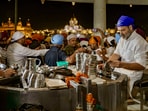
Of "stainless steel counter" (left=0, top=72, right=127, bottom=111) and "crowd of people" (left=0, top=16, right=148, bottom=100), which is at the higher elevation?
"crowd of people" (left=0, top=16, right=148, bottom=100)

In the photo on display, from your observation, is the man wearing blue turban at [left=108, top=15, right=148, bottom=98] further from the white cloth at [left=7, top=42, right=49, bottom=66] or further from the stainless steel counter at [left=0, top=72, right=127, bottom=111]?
the white cloth at [left=7, top=42, right=49, bottom=66]

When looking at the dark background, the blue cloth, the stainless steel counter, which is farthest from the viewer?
the dark background

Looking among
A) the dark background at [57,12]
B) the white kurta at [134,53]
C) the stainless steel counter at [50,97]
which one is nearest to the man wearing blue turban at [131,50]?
the white kurta at [134,53]

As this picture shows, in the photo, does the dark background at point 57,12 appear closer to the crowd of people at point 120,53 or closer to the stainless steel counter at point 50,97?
the crowd of people at point 120,53

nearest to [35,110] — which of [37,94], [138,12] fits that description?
[37,94]

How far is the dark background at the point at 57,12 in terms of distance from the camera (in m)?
15.1

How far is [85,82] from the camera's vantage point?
2.50 m

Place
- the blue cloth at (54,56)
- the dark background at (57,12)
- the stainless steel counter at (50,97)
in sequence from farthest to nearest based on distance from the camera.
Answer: the dark background at (57,12) → the blue cloth at (54,56) → the stainless steel counter at (50,97)

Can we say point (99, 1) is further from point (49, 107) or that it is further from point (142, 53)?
point (49, 107)

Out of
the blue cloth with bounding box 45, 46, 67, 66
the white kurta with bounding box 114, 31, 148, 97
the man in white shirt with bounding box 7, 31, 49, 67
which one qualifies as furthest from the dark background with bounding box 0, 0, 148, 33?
the white kurta with bounding box 114, 31, 148, 97

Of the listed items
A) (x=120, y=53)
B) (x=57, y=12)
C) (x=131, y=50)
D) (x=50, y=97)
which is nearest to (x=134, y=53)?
(x=131, y=50)

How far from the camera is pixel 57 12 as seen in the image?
51.9 feet

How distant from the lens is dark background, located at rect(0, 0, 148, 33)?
49.5 feet

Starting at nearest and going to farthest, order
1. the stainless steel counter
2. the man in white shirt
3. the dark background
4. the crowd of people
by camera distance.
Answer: the stainless steel counter → the crowd of people → the man in white shirt → the dark background
